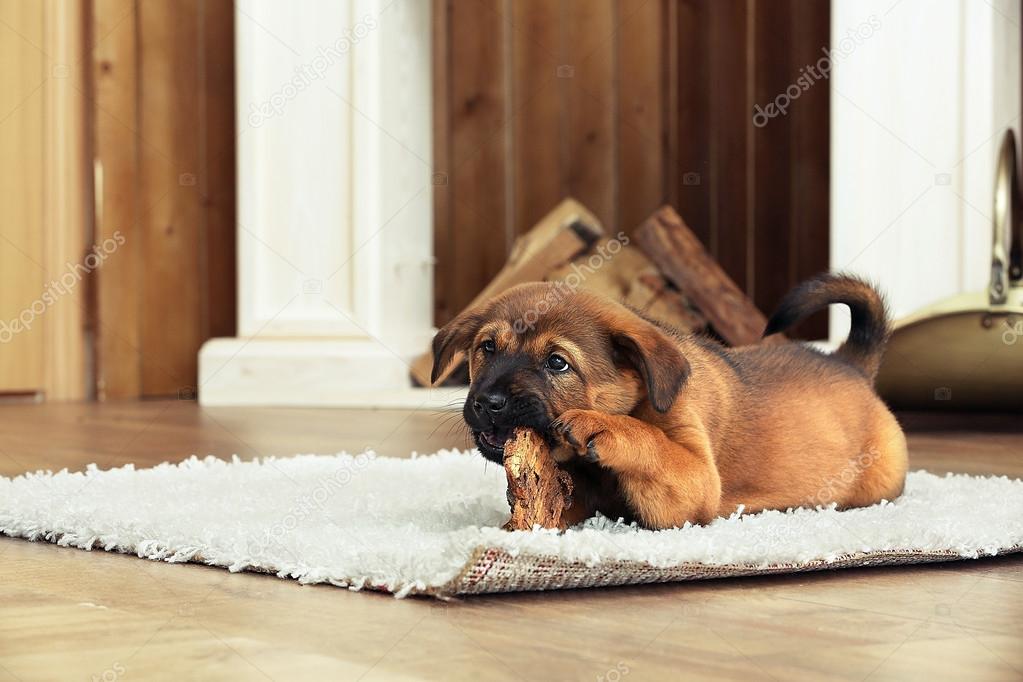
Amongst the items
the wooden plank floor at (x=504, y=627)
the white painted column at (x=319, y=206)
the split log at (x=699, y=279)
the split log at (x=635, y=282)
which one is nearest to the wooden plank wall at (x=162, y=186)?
the white painted column at (x=319, y=206)

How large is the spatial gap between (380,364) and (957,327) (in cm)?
171

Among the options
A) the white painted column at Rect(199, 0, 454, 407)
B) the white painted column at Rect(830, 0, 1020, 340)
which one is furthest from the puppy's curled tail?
the white painted column at Rect(199, 0, 454, 407)

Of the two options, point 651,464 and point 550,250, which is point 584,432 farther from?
point 550,250

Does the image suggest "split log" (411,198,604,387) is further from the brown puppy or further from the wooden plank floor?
the wooden plank floor

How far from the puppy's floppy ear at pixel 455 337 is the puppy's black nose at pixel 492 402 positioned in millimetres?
145

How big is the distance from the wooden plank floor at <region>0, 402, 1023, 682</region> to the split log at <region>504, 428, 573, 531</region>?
0.42 feet

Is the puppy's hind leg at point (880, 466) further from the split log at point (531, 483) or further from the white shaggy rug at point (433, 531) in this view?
the split log at point (531, 483)

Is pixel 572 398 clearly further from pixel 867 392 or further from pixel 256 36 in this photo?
pixel 256 36

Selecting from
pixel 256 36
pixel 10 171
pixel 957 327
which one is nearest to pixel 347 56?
pixel 256 36

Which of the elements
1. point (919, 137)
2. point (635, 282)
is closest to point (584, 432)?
point (919, 137)

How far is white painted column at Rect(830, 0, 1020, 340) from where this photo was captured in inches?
129

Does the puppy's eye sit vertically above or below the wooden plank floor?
above

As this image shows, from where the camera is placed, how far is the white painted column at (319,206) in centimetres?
391

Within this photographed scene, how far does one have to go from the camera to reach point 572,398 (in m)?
1.28
